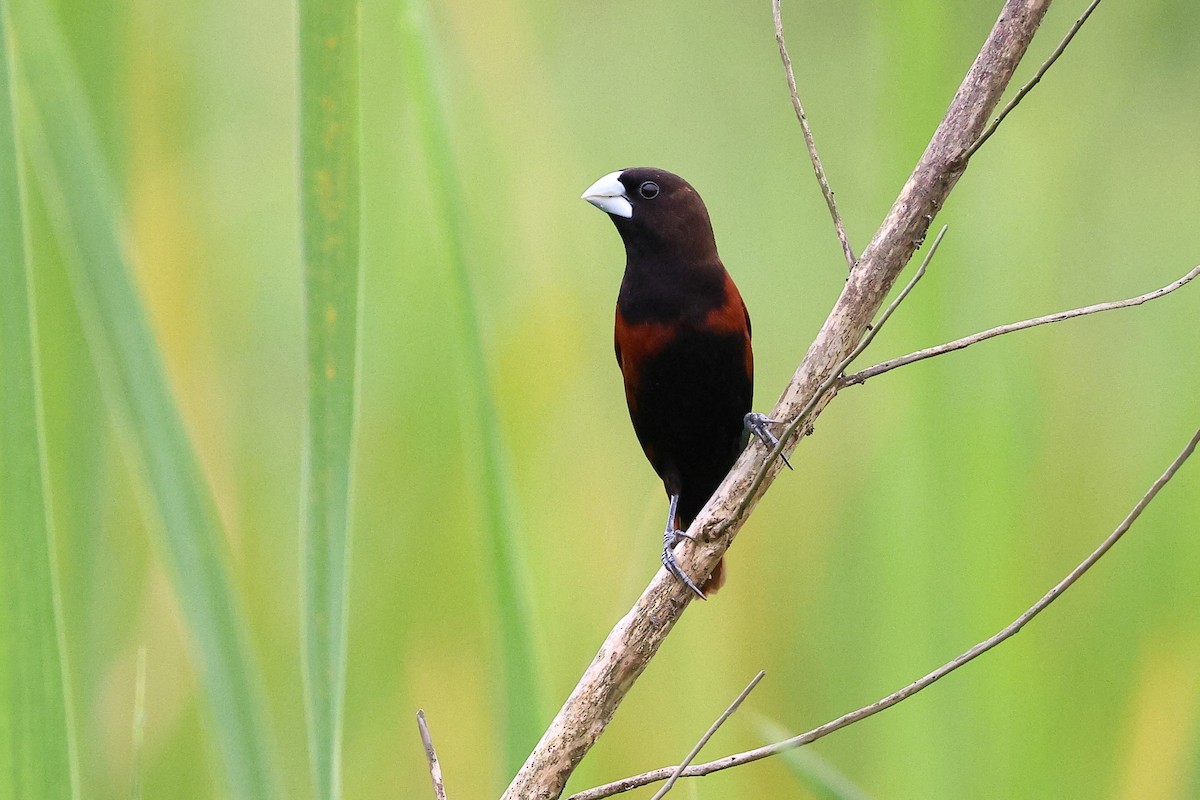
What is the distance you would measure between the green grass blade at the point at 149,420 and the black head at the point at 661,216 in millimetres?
888

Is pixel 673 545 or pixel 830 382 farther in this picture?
pixel 673 545

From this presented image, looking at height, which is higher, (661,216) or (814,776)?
(661,216)

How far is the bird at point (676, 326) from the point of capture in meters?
1.84

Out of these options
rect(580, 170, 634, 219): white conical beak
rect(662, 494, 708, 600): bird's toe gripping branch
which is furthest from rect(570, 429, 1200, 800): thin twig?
rect(580, 170, 634, 219): white conical beak

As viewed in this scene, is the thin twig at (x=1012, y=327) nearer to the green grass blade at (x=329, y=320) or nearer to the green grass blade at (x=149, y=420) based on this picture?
the green grass blade at (x=329, y=320)

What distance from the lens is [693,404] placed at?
74.1 inches

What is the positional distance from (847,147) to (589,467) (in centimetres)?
207

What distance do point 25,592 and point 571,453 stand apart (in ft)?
4.50

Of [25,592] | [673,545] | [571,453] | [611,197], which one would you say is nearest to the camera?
[25,592]

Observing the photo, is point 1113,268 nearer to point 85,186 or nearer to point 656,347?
point 656,347

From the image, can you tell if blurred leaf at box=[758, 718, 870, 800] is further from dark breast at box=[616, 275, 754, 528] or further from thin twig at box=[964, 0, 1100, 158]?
dark breast at box=[616, 275, 754, 528]

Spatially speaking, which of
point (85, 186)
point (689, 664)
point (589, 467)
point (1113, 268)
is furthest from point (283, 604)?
point (1113, 268)

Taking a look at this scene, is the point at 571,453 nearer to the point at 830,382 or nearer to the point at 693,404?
the point at 693,404


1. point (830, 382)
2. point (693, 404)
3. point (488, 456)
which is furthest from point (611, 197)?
point (830, 382)
